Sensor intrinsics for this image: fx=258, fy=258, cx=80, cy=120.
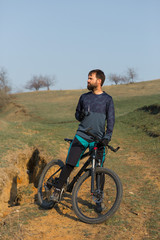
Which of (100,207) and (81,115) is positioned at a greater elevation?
(81,115)

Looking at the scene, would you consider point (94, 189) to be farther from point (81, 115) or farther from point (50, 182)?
point (81, 115)

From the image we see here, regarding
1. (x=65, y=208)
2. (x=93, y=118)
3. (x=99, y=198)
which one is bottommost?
(x=65, y=208)

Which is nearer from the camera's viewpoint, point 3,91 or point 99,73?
point 99,73

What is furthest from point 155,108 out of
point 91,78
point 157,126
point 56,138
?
point 91,78

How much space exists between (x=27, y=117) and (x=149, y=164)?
23221mm

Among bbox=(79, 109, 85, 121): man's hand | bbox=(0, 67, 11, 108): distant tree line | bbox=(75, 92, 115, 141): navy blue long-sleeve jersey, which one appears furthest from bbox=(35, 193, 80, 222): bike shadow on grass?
bbox=(0, 67, 11, 108): distant tree line

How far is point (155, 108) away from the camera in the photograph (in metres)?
17.5

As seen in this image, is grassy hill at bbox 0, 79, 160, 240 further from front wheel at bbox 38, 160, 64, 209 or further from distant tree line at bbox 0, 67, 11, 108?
distant tree line at bbox 0, 67, 11, 108

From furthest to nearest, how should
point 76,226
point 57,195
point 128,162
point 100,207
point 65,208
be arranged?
1. point 128,162
2. point 65,208
3. point 57,195
4. point 100,207
5. point 76,226

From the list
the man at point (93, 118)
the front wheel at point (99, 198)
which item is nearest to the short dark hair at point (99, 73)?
the man at point (93, 118)

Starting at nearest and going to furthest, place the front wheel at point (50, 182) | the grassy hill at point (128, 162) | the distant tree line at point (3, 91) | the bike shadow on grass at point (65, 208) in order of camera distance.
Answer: the grassy hill at point (128, 162) → the bike shadow on grass at point (65, 208) → the front wheel at point (50, 182) → the distant tree line at point (3, 91)

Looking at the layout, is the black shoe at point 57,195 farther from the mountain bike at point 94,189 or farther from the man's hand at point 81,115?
the man's hand at point 81,115

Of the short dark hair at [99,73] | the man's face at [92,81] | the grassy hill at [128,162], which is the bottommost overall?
the grassy hill at [128,162]

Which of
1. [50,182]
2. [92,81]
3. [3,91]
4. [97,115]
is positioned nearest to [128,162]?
[50,182]
